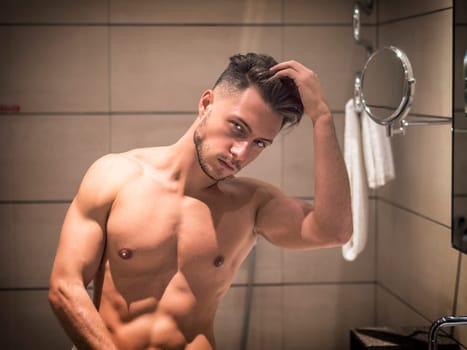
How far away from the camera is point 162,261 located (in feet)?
6.03

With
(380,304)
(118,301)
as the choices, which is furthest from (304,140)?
(118,301)

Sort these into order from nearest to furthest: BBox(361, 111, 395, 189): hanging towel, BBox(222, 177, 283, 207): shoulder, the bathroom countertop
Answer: BBox(222, 177, 283, 207): shoulder
the bathroom countertop
BBox(361, 111, 395, 189): hanging towel

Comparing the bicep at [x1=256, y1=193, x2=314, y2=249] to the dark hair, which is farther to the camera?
the bicep at [x1=256, y1=193, x2=314, y2=249]

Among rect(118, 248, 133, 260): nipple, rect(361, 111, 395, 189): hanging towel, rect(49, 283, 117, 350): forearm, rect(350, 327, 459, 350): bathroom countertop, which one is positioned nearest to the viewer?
rect(49, 283, 117, 350): forearm

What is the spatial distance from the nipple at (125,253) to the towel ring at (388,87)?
0.83m

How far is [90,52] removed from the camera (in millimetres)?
2820

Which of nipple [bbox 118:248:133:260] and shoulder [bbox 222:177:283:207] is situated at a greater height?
shoulder [bbox 222:177:283:207]

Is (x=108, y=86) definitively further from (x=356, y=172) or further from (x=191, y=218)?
(x=191, y=218)

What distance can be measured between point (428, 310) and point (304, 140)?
83cm

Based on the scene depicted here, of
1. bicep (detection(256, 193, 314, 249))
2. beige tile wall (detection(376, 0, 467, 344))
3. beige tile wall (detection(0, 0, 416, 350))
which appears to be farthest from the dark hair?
beige tile wall (detection(0, 0, 416, 350))

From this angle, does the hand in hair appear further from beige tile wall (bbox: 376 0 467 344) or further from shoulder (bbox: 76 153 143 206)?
beige tile wall (bbox: 376 0 467 344)

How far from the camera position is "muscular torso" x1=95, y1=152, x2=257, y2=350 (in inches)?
71.2

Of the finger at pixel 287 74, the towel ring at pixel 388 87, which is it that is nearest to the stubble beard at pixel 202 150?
the finger at pixel 287 74

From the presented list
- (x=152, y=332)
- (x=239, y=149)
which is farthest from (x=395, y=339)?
(x=239, y=149)
